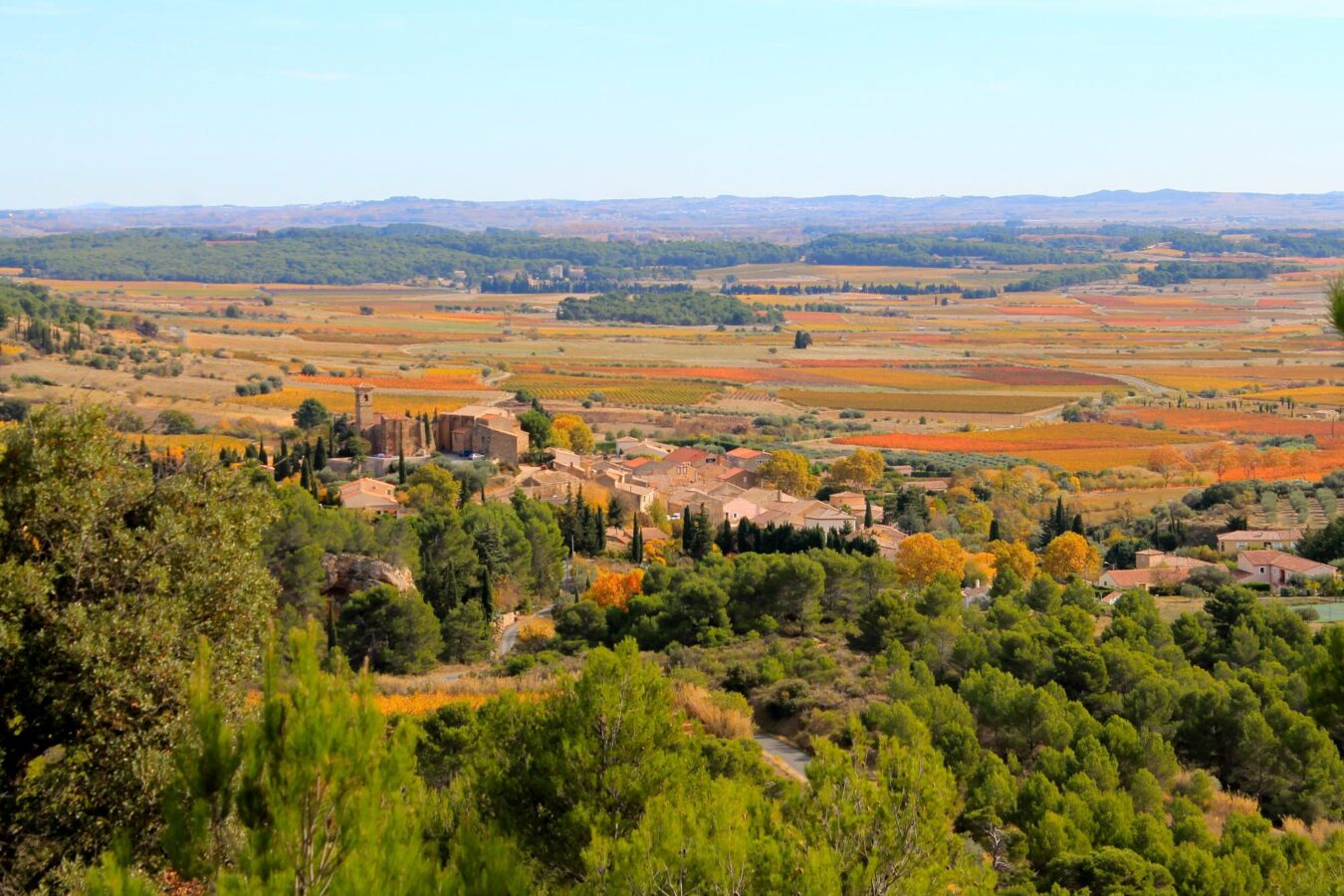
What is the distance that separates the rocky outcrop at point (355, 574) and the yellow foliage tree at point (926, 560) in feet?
37.0

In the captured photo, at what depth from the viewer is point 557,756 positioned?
10656 mm

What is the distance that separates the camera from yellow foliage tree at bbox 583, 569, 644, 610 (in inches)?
1161

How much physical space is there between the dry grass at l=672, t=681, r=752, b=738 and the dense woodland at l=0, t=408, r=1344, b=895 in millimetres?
63

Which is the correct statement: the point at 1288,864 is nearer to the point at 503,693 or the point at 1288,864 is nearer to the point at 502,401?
→ the point at 503,693

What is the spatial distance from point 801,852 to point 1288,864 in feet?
25.3

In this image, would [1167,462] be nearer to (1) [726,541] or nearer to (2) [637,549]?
(1) [726,541]

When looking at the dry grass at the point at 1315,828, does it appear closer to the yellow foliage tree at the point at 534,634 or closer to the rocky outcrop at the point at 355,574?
the yellow foliage tree at the point at 534,634

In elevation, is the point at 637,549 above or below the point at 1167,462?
above

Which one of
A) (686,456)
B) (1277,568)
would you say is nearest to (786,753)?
(1277,568)

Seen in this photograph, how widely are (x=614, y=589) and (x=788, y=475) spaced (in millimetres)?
19155

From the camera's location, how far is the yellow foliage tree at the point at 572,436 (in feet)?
176

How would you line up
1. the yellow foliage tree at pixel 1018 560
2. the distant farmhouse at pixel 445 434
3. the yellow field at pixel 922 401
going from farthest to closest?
the yellow field at pixel 922 401, the distant farmhouse at pixel 445 434, the yellow foliage tree at pixel 1018 560

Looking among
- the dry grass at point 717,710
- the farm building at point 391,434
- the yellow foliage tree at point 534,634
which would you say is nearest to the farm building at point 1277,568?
the yellow foliage tree at point 534,634

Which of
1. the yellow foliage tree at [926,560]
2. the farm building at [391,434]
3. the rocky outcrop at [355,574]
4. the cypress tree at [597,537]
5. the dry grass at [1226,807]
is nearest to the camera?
the dry grass at [1226,807]
